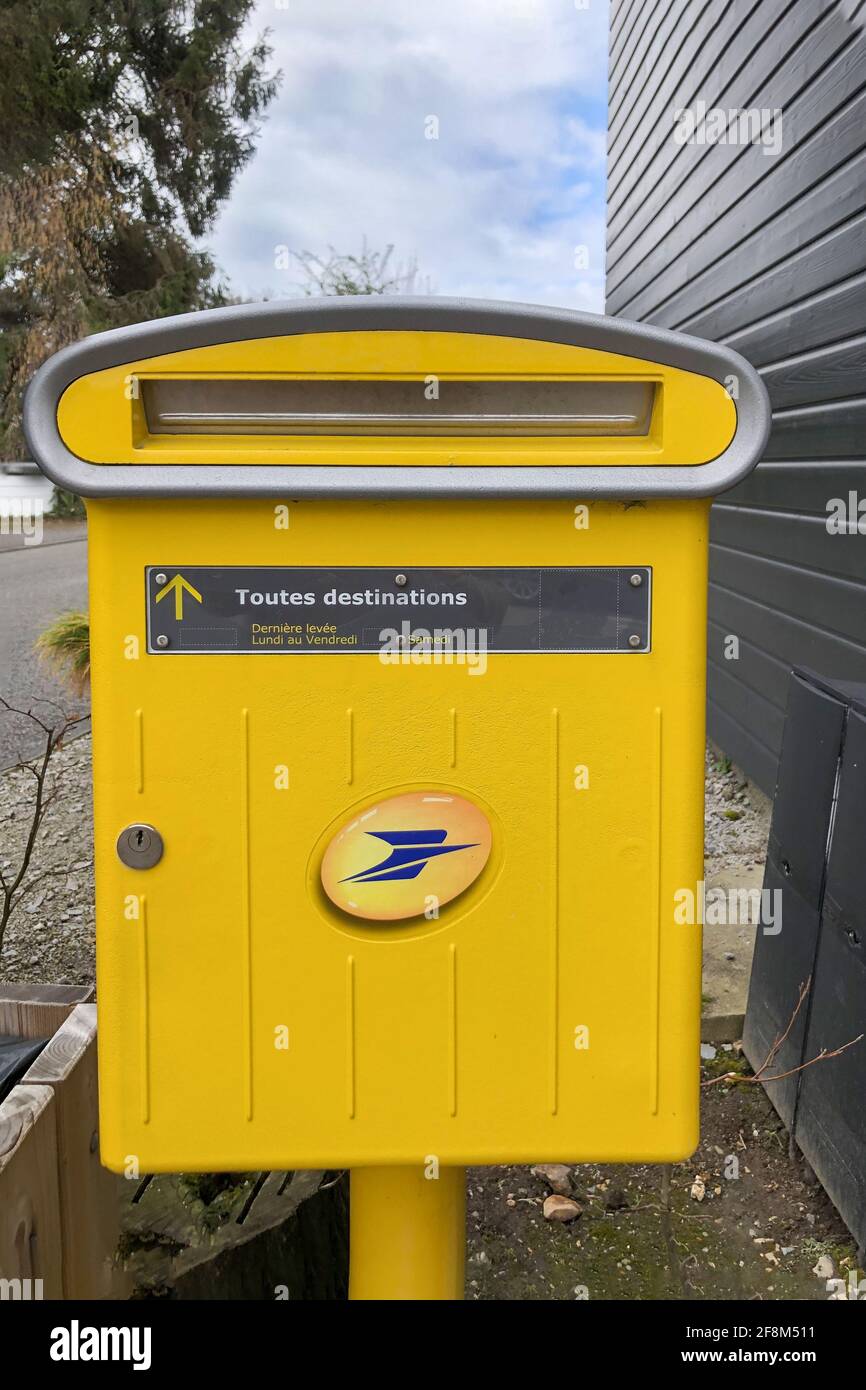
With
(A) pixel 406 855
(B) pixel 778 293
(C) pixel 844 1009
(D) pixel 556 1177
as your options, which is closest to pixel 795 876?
(C) pixel 844 1009

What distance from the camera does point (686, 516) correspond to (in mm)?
1326

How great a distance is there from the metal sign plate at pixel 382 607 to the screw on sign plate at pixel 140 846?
0.73 feet

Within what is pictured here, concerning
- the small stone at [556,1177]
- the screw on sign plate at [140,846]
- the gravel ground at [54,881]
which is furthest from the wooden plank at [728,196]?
the screw on sign plate at [140,846]

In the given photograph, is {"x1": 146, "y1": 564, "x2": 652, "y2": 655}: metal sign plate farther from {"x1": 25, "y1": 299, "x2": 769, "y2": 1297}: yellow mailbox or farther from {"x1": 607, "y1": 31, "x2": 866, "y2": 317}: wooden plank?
{"x1": 607, "y1": 31, "x2": 866, "y2": 317}: wooden plank

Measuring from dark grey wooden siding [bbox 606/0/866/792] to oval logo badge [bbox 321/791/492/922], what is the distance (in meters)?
2.94

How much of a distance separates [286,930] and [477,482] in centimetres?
60

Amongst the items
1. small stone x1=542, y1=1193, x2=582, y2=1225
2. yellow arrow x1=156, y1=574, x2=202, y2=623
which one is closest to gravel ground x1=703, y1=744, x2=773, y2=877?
small stone x1=542, y1=1193, x2=582, y2=1225

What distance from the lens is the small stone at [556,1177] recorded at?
265cm

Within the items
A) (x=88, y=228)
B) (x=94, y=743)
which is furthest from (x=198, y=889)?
(x=88, y=228)

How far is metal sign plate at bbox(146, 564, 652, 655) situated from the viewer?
4.34 ft

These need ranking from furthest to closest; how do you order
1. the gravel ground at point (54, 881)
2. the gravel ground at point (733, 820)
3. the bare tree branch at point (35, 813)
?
the gravel ground at point (733, 820) < the gravel ground at point (54, 881) < the bare tree branch at point (35, 813)

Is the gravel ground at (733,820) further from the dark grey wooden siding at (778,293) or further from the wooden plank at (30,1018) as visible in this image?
the wooden plank at (30,1018)

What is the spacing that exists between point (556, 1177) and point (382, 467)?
79.9 inches

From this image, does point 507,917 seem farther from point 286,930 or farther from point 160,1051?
point 160,1051
